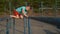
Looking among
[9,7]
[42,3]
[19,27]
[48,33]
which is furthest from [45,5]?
[48,33]

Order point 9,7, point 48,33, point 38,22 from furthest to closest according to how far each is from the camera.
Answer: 1. point 9,7
2. point 38,22
3. point 48,33

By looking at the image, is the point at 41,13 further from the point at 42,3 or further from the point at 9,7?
the point at 9,7

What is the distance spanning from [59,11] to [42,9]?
811mm

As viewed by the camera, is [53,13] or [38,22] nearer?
[38,22]

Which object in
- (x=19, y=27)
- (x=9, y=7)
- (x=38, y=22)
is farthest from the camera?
(x=9, y=7)

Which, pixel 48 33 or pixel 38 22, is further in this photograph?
pixel 38 22

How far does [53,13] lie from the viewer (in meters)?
9.16

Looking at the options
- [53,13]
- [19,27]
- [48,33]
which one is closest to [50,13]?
[53,13]

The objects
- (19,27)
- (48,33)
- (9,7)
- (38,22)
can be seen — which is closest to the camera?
(48,33)

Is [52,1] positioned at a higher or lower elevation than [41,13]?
higher

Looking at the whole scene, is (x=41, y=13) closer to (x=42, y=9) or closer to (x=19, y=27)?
(x=42, y=9)

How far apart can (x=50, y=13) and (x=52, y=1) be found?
0.61 m

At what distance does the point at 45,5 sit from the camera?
936 cm

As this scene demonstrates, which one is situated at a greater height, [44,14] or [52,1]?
[52,1]
